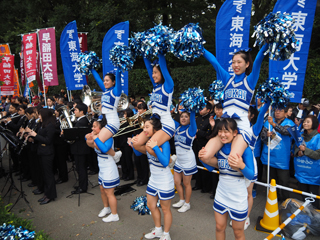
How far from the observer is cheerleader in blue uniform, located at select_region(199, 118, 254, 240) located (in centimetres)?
277

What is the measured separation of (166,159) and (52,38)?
8.94 metres

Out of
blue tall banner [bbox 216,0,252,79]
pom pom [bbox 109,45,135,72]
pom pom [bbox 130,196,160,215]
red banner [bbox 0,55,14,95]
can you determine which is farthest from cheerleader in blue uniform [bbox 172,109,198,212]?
red banner [bbox 0,55,14,95]

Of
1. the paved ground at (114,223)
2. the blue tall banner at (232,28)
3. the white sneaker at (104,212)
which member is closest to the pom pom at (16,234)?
the paved ground at (114,223)

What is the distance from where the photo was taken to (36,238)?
2668 mm

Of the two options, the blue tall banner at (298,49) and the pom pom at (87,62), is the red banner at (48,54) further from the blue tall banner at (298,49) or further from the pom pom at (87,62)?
the blue tall banner at (298,49)

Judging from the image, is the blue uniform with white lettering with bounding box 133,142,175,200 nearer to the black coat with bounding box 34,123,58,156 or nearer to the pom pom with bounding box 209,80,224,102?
the pom pom with bounding box 209,80,224,102

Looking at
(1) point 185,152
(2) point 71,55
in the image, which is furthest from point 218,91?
(2) point 71,55

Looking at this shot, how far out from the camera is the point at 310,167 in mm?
4457

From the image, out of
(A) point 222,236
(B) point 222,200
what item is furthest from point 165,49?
(A) point 222,236

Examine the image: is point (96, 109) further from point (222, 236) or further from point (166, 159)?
point (222, 236)

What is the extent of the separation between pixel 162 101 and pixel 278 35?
1.82 metres

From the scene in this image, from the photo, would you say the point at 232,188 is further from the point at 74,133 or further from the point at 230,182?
the point at 74,133

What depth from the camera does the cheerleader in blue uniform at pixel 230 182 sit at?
2.77m

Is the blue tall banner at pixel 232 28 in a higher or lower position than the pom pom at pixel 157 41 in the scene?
higher
